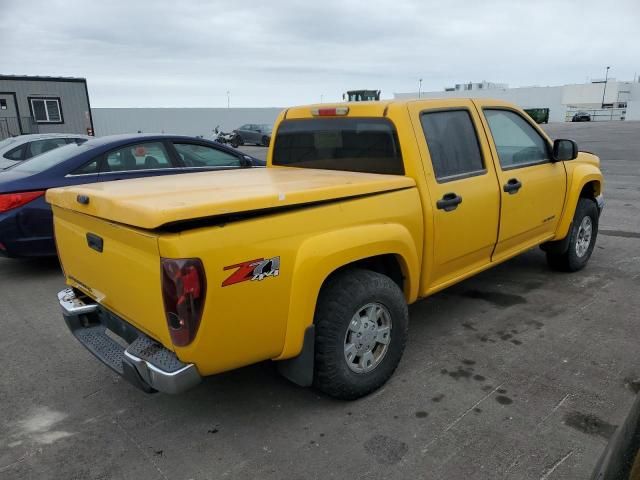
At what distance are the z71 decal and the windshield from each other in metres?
4.22

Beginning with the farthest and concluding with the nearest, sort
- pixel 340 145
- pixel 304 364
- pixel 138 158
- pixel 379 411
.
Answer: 1. pixel 138 158
2. pixel 340 145
3. pixel 379 411
4. pixel 304 364

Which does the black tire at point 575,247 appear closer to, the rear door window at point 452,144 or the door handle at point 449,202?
the rear door window at point 452,144

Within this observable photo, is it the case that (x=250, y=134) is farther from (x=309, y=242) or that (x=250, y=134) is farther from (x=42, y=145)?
(x=309, y=242)

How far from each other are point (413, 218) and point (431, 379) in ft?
3.53

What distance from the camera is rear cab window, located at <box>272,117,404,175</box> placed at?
356 cm

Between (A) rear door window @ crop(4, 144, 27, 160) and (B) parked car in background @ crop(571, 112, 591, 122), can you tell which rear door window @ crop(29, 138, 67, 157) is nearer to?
(A) rear door window @ crop(4, 144, 27, 160)

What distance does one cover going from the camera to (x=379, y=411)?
3.03 meters

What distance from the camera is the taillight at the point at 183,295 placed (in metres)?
2.24

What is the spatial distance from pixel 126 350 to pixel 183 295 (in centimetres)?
60

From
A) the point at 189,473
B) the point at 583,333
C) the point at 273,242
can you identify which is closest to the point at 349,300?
the point at 273,242

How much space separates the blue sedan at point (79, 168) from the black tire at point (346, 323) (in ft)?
12.7

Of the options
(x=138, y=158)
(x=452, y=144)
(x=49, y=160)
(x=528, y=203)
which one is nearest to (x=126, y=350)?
(x=452, y=144)

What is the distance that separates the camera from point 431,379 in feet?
11.0

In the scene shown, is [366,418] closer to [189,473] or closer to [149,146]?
[189,473]
